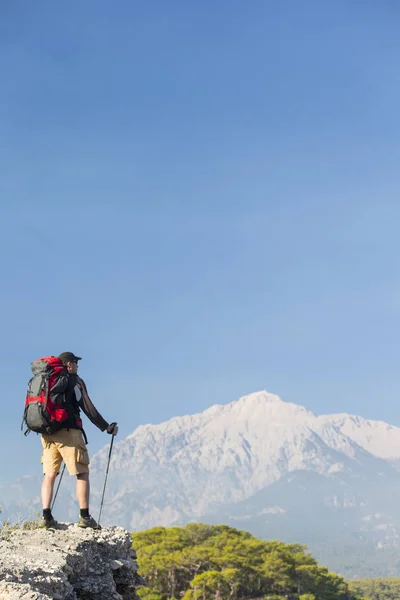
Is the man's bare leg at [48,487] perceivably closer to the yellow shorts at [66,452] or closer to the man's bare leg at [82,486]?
the yellow shorts at [66,452]

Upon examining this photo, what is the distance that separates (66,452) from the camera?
858 cm

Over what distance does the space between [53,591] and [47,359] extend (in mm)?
3248

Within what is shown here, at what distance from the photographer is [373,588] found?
118m

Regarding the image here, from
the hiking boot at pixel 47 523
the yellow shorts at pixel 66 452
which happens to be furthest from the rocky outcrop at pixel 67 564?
the yellow shorts at pixel 66 452

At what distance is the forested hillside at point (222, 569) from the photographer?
5062 cm

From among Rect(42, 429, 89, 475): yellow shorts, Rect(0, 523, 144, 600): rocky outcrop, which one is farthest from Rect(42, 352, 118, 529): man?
Rect(0, 523, 144, 600): rocky outcrop

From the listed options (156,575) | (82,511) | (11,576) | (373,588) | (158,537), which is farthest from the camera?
(373,588)

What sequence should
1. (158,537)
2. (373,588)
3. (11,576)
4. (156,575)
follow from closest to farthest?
1. (11,576)
2. (156,575)
3. (158,537)
4. (373,588)

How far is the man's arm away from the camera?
8.75 metres

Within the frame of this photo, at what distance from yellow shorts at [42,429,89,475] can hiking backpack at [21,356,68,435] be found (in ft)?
0.61

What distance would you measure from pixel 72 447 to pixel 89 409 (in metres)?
0.53

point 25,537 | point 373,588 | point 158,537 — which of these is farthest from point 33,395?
point 373,588

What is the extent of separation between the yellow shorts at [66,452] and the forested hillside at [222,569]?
42568 mm

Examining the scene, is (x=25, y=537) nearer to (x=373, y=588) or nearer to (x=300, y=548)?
(x=300, y=548)
